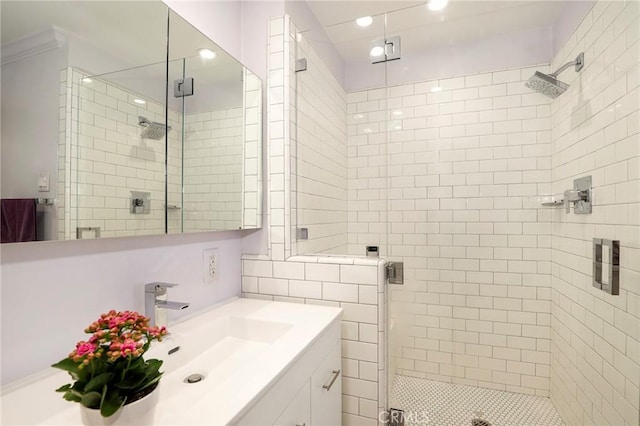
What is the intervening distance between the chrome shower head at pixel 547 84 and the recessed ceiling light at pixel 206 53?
1725 mm

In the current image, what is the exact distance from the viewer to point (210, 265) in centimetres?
146

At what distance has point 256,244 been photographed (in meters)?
1.67

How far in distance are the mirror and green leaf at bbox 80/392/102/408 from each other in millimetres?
429

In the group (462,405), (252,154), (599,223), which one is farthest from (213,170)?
(462,405)

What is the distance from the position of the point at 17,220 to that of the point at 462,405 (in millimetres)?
2283

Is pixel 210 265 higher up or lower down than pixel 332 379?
higher up

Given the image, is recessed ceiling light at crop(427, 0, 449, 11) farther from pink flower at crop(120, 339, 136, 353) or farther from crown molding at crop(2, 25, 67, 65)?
pink flower at crop(120, 339, 136, 353)

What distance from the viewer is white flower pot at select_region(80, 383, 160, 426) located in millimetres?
568

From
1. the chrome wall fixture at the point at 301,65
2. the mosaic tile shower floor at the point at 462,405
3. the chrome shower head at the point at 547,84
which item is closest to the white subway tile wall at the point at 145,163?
the chrome wall fixture at the point at 301,65

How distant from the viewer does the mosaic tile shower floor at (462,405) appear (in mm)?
1796

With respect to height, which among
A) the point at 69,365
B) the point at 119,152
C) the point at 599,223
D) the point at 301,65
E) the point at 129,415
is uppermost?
the point at 301,65

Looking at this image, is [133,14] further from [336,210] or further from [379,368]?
[379,368]

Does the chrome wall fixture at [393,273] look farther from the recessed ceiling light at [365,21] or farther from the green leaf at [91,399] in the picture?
the recessed ceiling light at [365,21]

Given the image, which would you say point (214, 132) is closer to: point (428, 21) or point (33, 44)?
point (33, 44)
